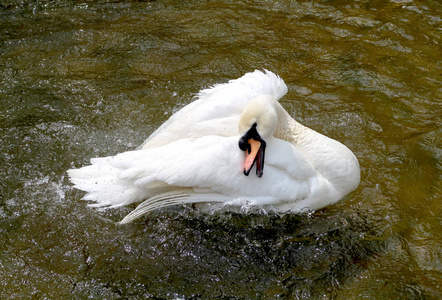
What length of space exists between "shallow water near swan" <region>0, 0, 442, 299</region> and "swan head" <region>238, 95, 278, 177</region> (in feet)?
2.28

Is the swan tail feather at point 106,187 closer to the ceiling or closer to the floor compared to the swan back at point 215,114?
closer to the floor

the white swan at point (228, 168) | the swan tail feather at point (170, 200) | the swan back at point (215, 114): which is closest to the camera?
the white swan at point (228, 168)

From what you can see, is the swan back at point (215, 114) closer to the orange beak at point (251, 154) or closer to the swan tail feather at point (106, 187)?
the orange beak at point (251, 154)

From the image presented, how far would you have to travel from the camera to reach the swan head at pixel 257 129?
433 cm

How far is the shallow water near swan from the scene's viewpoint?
4.20 meters

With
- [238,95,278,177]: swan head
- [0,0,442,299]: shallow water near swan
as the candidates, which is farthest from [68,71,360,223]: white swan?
[0,0,442,299]: shallow water near swan

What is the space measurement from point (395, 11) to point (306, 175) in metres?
5.13

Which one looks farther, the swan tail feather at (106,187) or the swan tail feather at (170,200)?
the swan tail feather at (106,187)

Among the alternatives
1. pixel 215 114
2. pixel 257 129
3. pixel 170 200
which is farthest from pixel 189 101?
pixel 170 200

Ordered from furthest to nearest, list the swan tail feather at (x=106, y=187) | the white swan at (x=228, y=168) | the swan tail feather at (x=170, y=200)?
the swan tail feather at (x=106, y=187) < the swan tail feather at (x=170, y=200) < the white swan at (x=228, y=168)

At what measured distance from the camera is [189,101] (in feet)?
20.9

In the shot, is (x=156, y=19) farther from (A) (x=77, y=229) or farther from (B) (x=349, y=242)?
(B) (x=349, y=242)

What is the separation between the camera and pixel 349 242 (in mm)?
4559

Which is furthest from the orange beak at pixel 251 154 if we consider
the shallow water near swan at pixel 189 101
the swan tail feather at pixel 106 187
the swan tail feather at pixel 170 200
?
the swan tail feather at pixel 106 187
